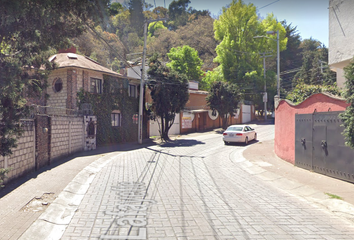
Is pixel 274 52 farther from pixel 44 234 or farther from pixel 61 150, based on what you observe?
pixel 44 234

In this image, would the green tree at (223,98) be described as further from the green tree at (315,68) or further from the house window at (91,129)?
the house window at (91,129)

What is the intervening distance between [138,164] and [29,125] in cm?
506

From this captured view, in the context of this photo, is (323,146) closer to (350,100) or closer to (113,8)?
(350,100)

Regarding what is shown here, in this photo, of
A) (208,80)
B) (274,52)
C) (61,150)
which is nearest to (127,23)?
(208,80)

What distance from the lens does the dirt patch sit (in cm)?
674

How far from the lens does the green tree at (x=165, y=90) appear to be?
87.0 feet

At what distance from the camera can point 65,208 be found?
272 inches

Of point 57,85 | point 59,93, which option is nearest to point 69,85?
point 59,93

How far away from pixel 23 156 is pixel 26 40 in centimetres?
516

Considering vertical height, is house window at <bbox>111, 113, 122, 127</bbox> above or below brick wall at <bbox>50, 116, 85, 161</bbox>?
above

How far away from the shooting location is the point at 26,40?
267 inches

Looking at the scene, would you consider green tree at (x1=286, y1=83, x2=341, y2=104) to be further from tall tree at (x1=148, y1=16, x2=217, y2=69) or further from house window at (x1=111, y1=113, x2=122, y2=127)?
tall tree at (x1=148, y1=16, x2=217, y2=69)

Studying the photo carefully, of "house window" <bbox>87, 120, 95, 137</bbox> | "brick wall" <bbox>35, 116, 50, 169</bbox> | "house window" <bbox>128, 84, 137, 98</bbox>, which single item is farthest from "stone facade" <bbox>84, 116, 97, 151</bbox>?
"house window" <bbox>128, 84, 137, 98</bbox>

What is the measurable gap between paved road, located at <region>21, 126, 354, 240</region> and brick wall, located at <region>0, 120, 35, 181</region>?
220 cm
